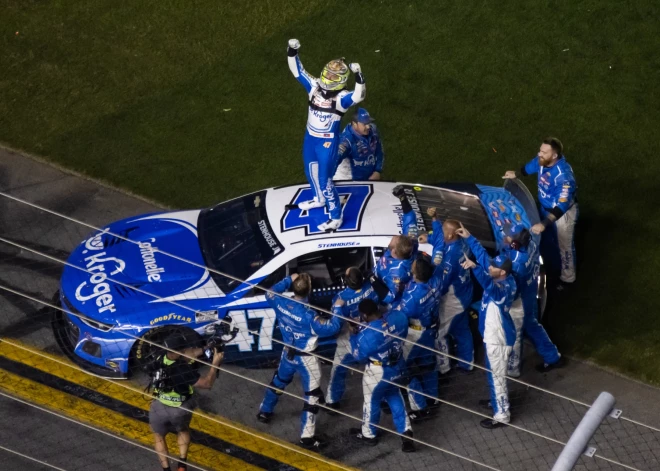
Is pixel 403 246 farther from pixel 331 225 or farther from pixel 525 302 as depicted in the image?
pixel 525 302

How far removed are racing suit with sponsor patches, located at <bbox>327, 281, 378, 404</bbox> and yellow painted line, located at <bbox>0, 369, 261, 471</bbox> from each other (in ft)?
3.05

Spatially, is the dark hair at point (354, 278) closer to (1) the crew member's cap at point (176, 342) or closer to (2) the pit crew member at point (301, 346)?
(2) the pit crew member at point (301, 346)

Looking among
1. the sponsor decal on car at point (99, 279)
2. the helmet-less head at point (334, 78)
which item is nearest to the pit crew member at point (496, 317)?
the helmet-less head at point (334, 78)

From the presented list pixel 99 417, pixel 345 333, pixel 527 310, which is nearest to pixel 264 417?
pixel 345 333

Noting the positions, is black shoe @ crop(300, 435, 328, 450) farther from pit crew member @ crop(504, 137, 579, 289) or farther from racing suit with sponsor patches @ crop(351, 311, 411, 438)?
pit crew member @ crop(504, 137, 579, 289)

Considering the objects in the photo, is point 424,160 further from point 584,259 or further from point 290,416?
point 290,416

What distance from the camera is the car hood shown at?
8398 mm

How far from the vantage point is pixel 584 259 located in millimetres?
9938

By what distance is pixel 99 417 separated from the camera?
8477 millimetres

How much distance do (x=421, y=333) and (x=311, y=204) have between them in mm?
1452

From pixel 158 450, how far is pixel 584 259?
454 cm

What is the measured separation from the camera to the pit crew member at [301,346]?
772cm

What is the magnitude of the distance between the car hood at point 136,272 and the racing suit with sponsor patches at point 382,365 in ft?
4.57

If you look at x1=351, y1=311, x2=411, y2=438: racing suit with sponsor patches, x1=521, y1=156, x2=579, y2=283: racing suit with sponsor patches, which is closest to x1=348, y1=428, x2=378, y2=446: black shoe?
x1=351, y1=311, x2=411, y2=438: racing suit with sponsor patches
